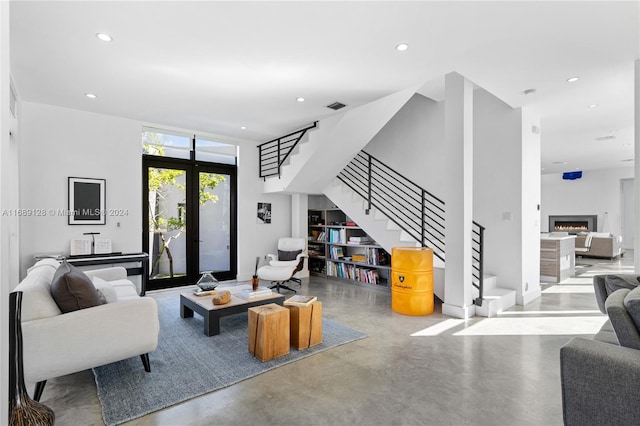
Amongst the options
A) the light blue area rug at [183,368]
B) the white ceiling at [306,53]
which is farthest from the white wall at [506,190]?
the light blue area rug at [183,368]

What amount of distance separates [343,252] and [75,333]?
17.9 feet

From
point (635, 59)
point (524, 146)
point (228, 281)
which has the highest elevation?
point (635, 59)

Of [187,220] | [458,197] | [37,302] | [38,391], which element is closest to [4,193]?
[37,302]

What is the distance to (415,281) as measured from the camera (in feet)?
14.5

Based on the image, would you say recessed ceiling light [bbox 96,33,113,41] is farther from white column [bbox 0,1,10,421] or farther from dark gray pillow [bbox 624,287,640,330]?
dark gray pillow [bbox 624,287,640,330]

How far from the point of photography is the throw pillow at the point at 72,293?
2488 millimetres

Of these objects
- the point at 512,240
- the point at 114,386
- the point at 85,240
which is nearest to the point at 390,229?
the point at 512,240

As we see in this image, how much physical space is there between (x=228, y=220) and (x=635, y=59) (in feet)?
22.0

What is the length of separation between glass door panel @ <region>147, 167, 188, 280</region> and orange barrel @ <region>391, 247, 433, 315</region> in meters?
4.22

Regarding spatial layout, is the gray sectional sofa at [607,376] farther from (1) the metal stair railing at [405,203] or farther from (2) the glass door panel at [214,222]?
(2) the glass door panel at [214,222]

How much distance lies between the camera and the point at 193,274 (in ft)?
21.2

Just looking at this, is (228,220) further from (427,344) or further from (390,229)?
(427,344)

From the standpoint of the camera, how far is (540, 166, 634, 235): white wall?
1130 centimetres

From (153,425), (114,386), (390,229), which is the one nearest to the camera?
(153,425)
